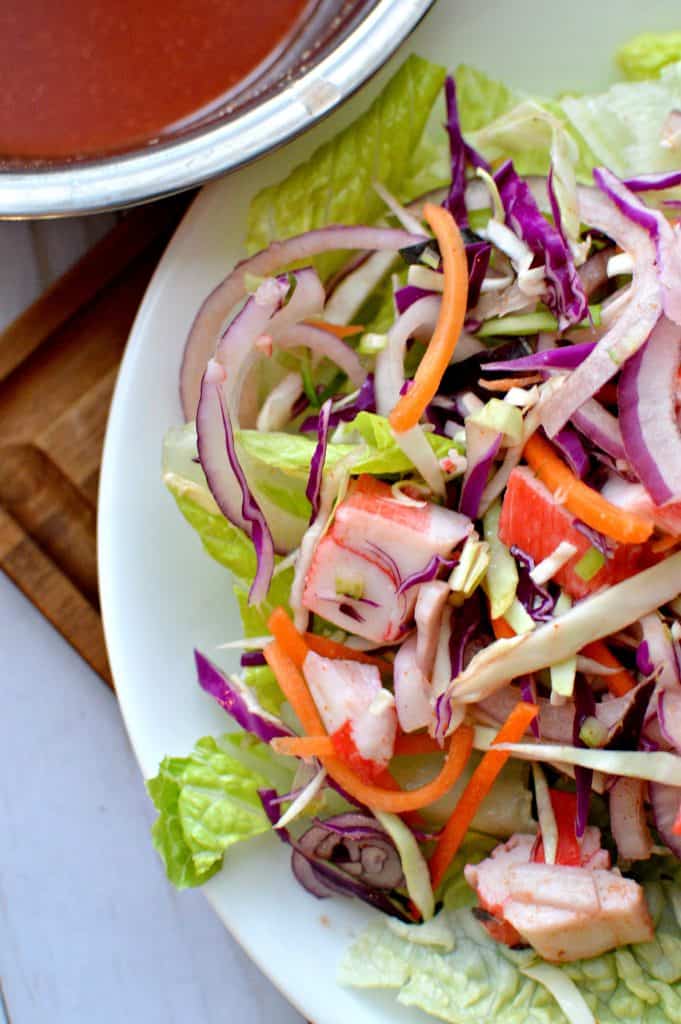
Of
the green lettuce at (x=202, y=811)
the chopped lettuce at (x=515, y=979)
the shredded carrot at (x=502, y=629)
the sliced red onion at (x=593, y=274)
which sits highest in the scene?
the sliced red onion at (x=593, y=274)

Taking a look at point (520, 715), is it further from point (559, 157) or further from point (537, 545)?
point (559, 157)

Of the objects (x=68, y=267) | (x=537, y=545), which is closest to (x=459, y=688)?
(x=537, y=545)

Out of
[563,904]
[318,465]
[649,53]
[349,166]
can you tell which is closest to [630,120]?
[649,53]

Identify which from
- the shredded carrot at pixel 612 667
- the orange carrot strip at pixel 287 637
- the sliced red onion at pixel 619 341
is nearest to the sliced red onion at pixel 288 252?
the sliced red onion at pixel 619 341

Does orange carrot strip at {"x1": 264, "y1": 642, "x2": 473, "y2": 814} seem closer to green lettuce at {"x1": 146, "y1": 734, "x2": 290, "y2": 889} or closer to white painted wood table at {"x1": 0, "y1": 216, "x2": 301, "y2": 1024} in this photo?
green lettuce at {"x1": 146, "y1": 734, "x2": 290, "y2": 889}

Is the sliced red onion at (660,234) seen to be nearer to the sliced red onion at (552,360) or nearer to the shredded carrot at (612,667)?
the sliced red onion at (552,360)

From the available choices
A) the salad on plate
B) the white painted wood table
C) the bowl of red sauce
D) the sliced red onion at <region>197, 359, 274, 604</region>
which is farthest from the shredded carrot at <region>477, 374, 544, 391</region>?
the white painted wood table

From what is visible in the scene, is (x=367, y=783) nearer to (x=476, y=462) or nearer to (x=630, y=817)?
(x=630, y=817)
